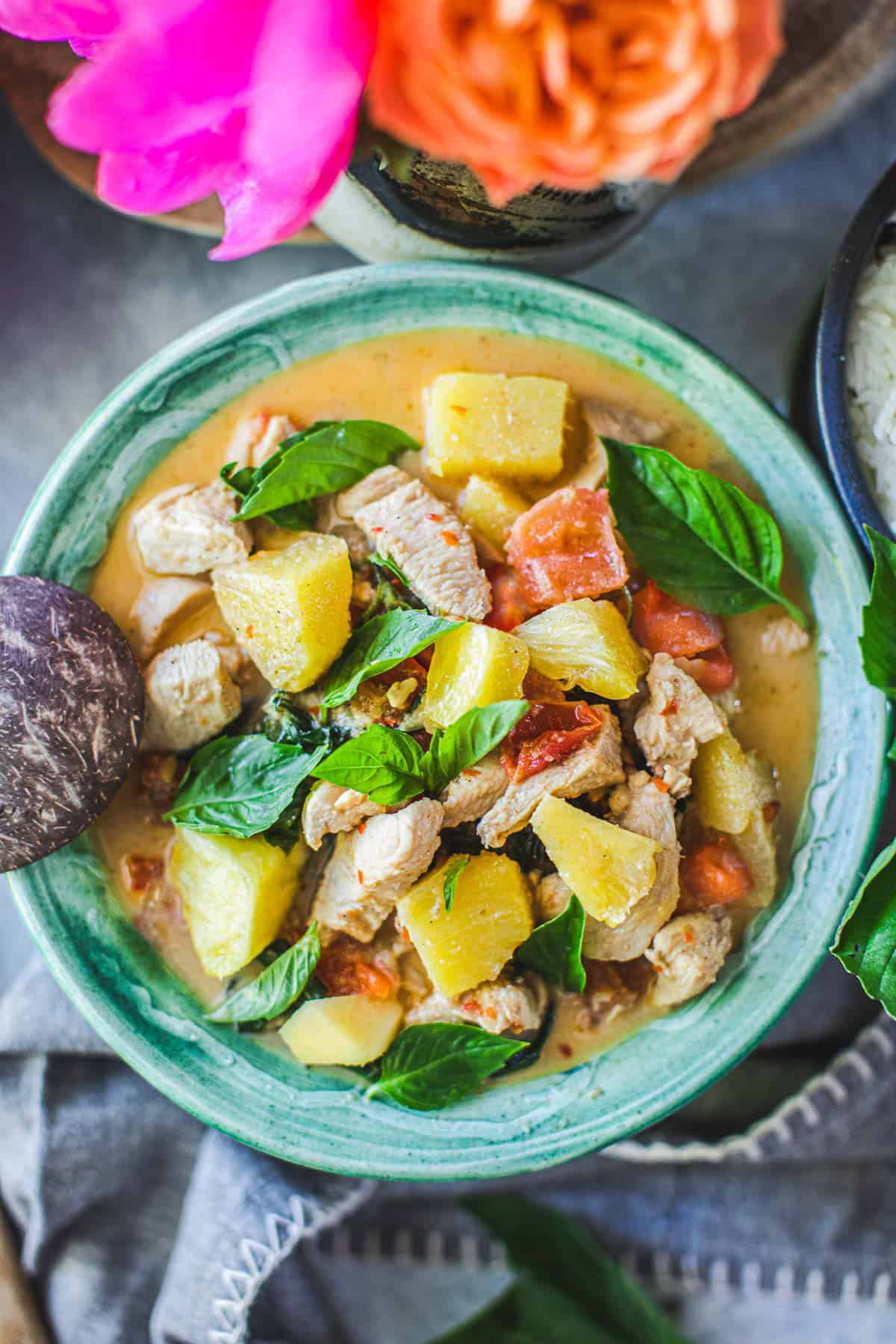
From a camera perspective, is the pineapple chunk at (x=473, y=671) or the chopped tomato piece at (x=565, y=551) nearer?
the pineapple chunk at (x=473, y=671)

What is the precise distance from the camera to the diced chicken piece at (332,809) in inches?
78.7

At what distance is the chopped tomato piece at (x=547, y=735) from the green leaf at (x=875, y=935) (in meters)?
0.49

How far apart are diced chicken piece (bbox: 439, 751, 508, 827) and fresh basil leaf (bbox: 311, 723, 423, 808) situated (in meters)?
0.07

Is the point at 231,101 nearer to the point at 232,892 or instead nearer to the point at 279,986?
the point at 232,892

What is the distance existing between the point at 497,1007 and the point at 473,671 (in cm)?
59

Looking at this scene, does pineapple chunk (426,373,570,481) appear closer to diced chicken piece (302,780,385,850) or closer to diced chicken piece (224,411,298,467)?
diced chicken piece (224,411,298,467)

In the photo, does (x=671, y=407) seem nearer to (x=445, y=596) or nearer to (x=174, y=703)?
(x=445, y=596)

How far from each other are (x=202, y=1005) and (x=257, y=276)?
63.8 inches

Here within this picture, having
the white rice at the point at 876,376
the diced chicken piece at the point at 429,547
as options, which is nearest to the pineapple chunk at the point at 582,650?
the diced chicken piece at the point at 429,547

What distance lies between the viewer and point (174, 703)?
6.84 ft

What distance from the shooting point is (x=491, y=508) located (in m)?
2.15

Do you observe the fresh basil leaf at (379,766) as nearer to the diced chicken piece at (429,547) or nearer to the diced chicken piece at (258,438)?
the diced chicken piece at (429,547)

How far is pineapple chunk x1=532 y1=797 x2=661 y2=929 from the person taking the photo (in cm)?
197

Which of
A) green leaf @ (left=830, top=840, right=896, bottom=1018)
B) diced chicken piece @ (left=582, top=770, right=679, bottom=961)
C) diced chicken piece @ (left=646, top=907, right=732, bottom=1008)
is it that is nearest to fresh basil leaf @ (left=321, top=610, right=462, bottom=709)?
diced chicken piece @ (left=582, top=770, right=679, bottom=961)
